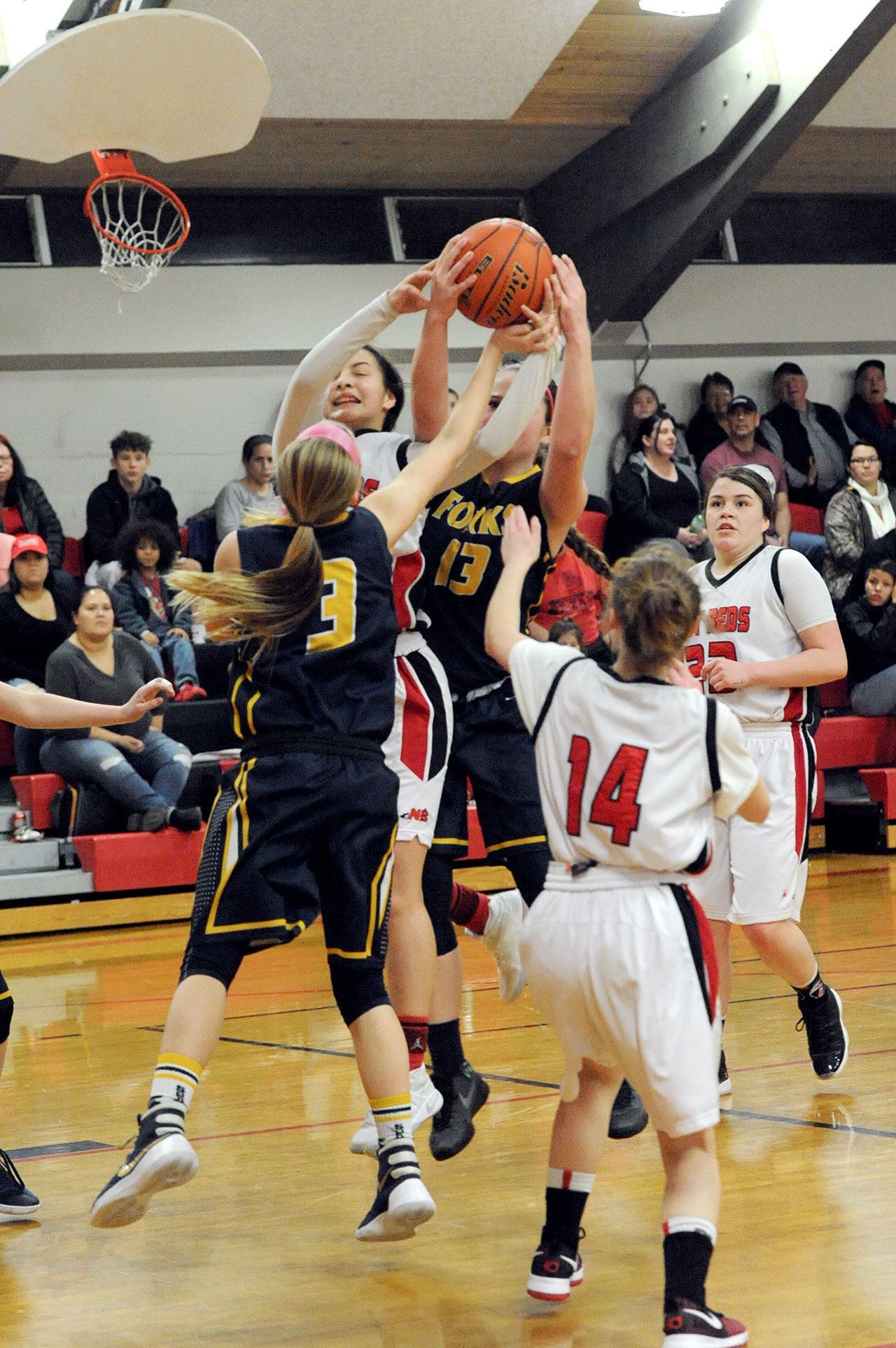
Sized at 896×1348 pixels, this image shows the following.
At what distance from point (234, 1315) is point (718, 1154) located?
1.37m

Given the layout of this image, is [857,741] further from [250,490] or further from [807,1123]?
[807,1123]

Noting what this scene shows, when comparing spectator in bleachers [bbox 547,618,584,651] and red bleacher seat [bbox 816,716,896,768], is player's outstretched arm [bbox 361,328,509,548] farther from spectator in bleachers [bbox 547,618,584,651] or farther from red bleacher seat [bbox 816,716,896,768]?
red bleacher seat [bbox 816,716,896,768]

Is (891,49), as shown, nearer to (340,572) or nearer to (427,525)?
(427,525)

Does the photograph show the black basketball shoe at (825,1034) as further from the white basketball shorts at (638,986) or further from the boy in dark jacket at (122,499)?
the boy in dark jacket at (122,499)

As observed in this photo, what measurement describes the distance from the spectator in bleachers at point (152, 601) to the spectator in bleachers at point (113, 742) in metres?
0.81

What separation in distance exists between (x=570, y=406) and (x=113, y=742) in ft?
18.5

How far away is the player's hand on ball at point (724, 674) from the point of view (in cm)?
447

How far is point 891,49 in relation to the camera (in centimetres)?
1106

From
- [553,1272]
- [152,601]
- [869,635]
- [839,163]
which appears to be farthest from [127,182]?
[553,1272]

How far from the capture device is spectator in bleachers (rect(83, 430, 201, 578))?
10.8m

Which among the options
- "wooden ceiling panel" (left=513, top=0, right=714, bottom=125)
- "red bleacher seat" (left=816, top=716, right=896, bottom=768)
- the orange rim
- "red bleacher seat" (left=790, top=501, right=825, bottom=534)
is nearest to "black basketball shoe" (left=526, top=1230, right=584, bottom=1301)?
the orange rim

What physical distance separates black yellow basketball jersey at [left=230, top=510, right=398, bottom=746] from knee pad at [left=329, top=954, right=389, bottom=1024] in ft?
1.49

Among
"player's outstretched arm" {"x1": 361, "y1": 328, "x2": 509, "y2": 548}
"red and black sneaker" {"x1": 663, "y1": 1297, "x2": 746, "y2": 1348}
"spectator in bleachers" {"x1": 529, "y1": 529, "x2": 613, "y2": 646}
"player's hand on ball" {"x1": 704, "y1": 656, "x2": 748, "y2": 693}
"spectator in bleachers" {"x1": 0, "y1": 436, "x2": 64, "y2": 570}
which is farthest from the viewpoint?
"spectator in bleachers" {"x1": 0, "y1": 436, "x2": 64, "y2": 570}

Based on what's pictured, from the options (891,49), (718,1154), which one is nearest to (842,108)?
(891,49)
